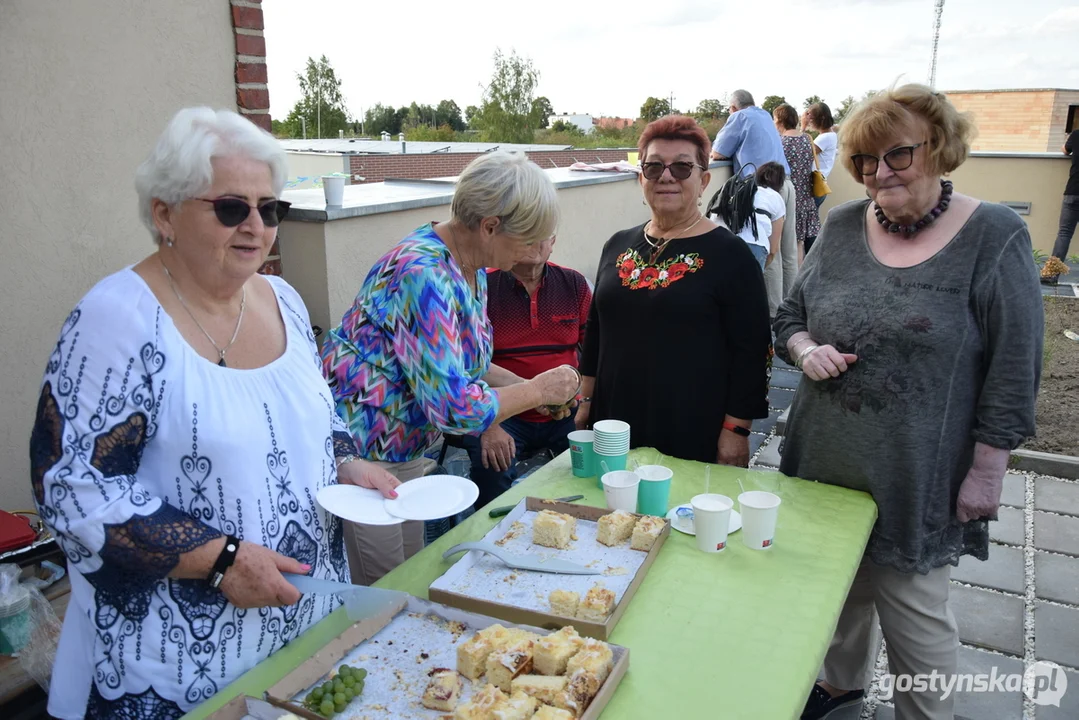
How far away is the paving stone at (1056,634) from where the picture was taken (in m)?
2.75

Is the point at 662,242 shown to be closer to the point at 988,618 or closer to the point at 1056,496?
the point at 988,618

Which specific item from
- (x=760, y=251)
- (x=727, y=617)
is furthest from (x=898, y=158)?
(x=760, y=251)

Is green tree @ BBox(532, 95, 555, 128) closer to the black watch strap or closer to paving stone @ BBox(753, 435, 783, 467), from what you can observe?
paving stone @ BBox(753, 435, 783, 467)

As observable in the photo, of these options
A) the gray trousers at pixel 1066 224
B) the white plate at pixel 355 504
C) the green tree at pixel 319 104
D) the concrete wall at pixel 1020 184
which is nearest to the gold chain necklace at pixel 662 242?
the white plate at pixel 355 504

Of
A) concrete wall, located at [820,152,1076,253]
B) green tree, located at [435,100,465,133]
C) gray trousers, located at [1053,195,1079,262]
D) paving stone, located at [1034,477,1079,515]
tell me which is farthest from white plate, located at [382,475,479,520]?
green tree, located at [435,100,465,133]

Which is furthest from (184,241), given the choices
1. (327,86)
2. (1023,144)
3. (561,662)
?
(327,86)

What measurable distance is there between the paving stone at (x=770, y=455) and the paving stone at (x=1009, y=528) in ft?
3.82

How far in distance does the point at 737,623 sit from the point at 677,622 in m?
0.13

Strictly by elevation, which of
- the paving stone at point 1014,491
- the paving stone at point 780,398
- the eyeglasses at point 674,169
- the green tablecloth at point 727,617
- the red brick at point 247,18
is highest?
the red brick at point 247,18

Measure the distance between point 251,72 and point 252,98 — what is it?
0.37ft

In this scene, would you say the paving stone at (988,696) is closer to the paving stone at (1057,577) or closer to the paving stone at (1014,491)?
the paving stone at (1057,577)

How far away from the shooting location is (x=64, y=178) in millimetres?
2738

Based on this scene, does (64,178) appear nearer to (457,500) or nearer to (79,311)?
(79,311)

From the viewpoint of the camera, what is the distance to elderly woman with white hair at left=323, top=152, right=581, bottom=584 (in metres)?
1.99
